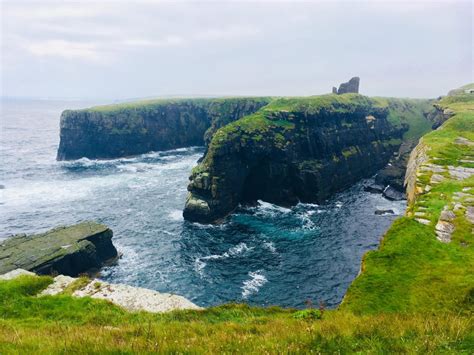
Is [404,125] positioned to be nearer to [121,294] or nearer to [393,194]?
[393,194]

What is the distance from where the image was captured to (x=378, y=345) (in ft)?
31.9

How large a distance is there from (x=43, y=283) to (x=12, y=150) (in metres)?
157

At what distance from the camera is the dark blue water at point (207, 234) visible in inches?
1718

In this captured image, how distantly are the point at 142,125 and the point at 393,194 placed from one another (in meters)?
106

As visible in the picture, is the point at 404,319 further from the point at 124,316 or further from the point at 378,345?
the point at 124,316

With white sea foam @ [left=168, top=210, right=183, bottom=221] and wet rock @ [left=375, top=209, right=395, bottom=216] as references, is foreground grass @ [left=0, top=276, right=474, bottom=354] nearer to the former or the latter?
white sea foam @ [left=168, top=210, right=183, bottom=221]

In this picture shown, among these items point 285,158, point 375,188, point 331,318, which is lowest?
point 375,188

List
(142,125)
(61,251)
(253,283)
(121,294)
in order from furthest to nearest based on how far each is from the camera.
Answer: (142,125)
(61,251)
(253,283)
(121,294)

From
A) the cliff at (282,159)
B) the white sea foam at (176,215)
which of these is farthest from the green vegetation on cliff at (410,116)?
the white sea foam at (176,215)

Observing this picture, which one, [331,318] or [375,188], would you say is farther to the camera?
[375,188]

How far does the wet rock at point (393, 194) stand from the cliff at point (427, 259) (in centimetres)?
5529

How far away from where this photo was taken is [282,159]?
80188mm

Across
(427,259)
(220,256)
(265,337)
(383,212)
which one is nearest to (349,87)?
(383,212)

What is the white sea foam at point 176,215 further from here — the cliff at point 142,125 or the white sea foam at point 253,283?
the cliff at point 142,125
